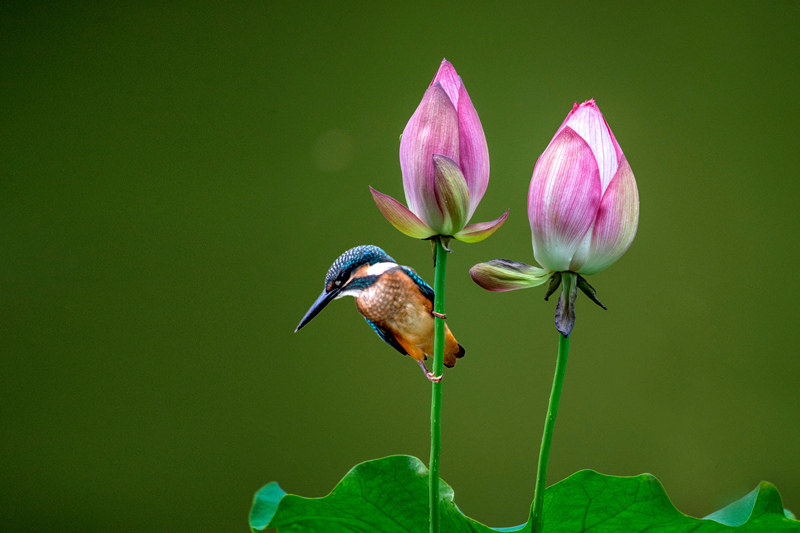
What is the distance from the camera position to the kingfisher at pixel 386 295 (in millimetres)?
356

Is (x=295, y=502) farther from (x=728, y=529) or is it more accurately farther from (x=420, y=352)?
(x=728, y=529)

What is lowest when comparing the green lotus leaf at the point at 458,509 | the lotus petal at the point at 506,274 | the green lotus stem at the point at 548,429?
the green lotus leaf at the point at 458,509

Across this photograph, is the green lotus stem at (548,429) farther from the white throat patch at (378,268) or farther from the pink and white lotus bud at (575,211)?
the white throat patch at (378,268)

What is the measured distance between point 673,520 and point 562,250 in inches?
7.8

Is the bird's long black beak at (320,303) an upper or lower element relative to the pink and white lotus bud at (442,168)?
lower

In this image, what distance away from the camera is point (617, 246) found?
29 centimetres

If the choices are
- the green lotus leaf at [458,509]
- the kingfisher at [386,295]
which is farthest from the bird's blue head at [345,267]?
the green lotus leaf at [458,509]

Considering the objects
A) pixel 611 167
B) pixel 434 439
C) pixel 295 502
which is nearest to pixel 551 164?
pixel 611 167

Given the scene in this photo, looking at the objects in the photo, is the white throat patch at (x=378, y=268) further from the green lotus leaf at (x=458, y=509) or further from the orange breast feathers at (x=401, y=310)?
the green lotus leaf at (x=458, y=509)

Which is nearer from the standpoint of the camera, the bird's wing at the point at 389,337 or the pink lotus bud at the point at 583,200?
the pink lotus bud at the point at 583,200

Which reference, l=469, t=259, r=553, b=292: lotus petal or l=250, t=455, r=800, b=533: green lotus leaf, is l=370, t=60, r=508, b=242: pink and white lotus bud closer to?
l=469, t=259, r=553, b=292: lotus petal

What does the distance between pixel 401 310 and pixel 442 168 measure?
0.35 feet

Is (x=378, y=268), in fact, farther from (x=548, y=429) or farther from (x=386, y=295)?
(x=548, y=429)

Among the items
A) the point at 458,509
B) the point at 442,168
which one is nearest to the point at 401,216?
the point at 442,168
